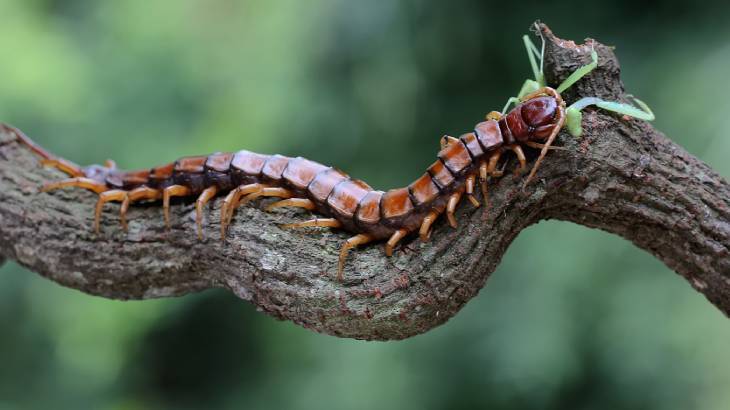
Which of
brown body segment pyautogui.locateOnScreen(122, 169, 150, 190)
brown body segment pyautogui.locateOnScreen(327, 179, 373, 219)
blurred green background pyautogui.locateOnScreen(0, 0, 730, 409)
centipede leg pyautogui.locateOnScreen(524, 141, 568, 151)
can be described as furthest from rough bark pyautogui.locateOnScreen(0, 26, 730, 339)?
blurred green background pyautogui.locateOnScreen(0, 0, 730, 409)

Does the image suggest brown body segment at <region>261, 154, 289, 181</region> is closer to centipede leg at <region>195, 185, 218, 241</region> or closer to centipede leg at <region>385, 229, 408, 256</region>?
centipede leg at <region>195, 185, 218, 241</region>

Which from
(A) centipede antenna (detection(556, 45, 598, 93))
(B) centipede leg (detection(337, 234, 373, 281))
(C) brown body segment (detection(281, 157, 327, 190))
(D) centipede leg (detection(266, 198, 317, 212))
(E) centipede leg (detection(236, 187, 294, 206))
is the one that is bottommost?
(B) centipede leg (detection(337, 234, 373, 281))

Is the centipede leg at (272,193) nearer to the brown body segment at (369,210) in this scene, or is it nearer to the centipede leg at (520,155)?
the brown body segment at (369,210)

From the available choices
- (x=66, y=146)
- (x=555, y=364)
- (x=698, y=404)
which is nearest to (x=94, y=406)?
(x=66, y=146)

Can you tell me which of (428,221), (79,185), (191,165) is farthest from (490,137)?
(79,185)

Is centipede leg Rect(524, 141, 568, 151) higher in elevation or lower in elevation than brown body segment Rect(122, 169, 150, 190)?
lower

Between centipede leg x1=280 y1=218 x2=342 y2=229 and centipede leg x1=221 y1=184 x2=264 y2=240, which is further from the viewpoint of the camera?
centipede leg x1=221 y1=184 x2=264 y2=240

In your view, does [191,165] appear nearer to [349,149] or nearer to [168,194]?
[168,194]

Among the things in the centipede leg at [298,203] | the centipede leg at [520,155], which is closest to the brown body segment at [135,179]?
the centipede leg at [298,203]

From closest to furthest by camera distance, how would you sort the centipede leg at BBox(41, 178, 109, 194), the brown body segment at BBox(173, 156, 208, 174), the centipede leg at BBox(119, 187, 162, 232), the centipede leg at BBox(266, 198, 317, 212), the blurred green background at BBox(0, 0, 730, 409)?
the centipede leg at BBox(266, 198, 317, 212)
the brown body segment at BBox(173, 156, 208, 174)
the centipede leg at BBox(119, 187, 162, 232)
the centipede leg at BBox(41, 178, 109, 194)
the blurred green background at BBox(0, 0, 730, 409)
